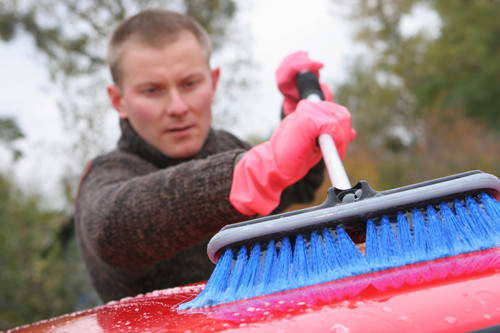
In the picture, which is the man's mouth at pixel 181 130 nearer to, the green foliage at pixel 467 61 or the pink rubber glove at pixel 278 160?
the pink rubber glove at pixel 278 160

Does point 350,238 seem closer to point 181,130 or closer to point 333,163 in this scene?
point 333,163

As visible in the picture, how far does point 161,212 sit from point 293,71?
0.83 m

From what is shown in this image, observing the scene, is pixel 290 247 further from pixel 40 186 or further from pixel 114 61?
pixel 40 186

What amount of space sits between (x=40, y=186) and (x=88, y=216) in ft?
24.7

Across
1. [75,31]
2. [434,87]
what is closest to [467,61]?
[434,87]

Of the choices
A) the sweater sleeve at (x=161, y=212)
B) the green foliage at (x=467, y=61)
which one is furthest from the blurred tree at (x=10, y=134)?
the green foliage at (x=467, y=61)

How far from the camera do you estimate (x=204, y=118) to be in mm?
2332

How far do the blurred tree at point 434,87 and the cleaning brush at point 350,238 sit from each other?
41.8ft

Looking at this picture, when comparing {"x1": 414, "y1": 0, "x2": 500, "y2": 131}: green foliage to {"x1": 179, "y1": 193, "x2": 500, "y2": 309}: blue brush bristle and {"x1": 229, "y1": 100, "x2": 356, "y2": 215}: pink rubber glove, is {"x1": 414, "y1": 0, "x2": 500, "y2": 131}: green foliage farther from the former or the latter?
{"x1": 179, "y1": 193, "x2": 500, "y2": 309}: blue brush bristle

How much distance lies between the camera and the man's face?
2.15m

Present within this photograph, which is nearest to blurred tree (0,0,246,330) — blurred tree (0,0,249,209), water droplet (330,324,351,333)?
blurred tree (0,0,249,209)

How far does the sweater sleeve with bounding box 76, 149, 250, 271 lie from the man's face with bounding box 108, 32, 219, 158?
1.64ft

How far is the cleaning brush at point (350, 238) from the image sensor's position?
0.98 meters

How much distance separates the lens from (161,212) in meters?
1.62
